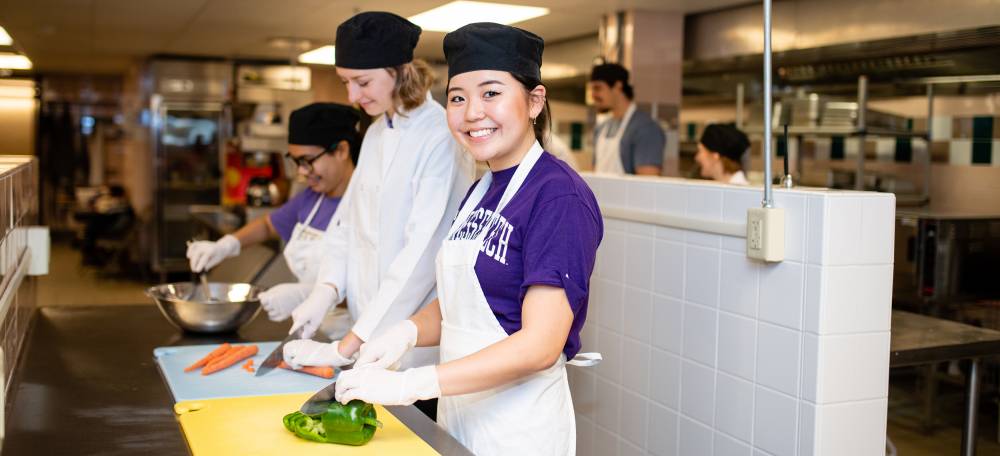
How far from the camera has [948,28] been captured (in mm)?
4539

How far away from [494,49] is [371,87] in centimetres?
77

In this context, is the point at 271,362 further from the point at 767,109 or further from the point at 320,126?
the point at 767,109

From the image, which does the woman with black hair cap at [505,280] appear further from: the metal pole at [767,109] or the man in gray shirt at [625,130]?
the man in gray shirt at [625,130]

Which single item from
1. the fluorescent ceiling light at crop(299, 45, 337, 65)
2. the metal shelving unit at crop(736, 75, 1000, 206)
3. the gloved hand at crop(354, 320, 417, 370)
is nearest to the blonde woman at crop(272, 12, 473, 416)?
the gloved hand at crop(354, 320, 417, 370)

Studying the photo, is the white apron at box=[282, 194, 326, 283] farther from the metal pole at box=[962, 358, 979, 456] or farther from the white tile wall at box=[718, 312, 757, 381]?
the metal pole at box=[962, 358, 979, 456]

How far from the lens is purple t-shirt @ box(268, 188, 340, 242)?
9.91 ft

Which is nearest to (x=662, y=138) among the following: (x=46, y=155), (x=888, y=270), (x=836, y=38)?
(x=836, y=38)

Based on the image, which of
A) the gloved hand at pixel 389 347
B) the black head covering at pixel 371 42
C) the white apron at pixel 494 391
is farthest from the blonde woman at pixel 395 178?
the white apron at pixel 494 391

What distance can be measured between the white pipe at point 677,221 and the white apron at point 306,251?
88 cm

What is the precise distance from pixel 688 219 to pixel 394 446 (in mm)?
1131

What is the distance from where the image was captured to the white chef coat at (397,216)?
2.17m

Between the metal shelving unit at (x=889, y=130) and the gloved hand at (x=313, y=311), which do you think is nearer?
the gloved hand at (x=313, y=311)

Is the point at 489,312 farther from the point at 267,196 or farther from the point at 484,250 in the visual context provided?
the point at 267,196

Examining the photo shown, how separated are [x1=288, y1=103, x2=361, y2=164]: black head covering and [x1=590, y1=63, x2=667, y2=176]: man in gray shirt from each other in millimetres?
2093
